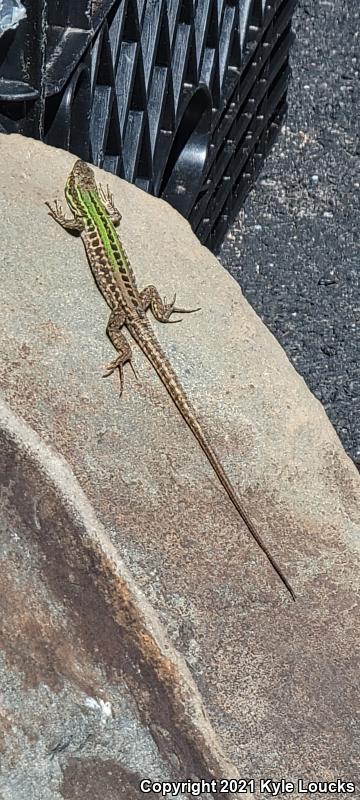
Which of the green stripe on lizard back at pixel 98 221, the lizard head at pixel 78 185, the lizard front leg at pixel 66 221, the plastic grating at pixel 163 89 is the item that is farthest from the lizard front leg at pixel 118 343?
the plastic grating at pixel 163 89

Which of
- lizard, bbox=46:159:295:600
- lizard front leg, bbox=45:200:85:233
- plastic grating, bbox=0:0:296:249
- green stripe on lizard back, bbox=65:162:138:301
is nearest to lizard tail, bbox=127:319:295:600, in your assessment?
lizard, bbox=46:159:295:600

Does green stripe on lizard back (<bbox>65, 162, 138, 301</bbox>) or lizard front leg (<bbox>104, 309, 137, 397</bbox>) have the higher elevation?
green stripe on lizard back (<bbox>65, 162, 138, 301</bbox>)

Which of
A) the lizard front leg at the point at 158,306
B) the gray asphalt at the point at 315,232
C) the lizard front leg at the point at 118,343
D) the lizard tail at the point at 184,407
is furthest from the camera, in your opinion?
the gray asphalt at the point at 315,232

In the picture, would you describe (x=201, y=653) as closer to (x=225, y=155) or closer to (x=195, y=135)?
(x=195, y=135)

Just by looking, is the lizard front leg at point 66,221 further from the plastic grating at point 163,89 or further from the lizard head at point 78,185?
the plastic grating at point 163,89

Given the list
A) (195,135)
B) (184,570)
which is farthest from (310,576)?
(195,135)

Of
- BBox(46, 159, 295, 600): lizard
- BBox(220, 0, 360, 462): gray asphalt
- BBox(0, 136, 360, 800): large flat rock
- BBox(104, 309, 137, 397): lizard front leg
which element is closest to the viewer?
BBox(0, 136, 360, 800): large flat rock

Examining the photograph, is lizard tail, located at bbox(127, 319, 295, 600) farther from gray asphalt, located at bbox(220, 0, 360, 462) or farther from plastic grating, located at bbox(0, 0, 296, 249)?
gray asphalt, located at bbox(220, 0, 360, 462)
